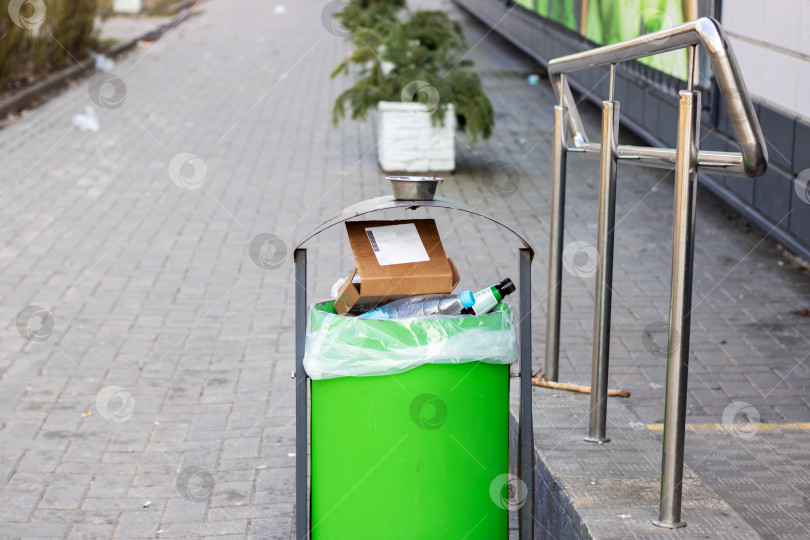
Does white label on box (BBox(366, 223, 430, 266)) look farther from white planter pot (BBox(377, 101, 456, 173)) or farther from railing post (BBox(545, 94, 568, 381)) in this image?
white planter pot (BBox(377, 101, 456, 173))

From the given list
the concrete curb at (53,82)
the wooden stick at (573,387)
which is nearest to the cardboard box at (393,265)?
the wooden stick at (573,387)

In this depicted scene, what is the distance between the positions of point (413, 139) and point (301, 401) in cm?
675

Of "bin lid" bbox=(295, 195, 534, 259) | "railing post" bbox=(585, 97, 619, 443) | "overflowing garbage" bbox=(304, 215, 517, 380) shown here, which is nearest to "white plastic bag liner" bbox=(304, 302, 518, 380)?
"overflowing garbage" bbox=(304, 215, 517, 380)

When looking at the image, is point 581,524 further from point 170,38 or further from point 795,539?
point 170,38

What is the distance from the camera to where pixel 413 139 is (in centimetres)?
933

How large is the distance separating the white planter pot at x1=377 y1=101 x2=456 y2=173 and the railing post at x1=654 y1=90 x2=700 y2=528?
22.3ft

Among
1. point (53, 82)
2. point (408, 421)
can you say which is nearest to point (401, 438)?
point (408, 421)

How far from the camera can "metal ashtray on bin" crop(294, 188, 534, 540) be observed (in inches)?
104

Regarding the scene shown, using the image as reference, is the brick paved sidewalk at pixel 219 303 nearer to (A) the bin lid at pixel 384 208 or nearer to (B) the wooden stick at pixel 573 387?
(B) the wooden stick at pixel 573 387

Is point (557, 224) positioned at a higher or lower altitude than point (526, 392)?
higher

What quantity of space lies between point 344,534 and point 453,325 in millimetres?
655

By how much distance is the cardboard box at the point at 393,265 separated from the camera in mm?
2707

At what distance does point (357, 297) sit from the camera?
2732mm

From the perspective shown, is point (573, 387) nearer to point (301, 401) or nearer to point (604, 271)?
point (604, 271)
